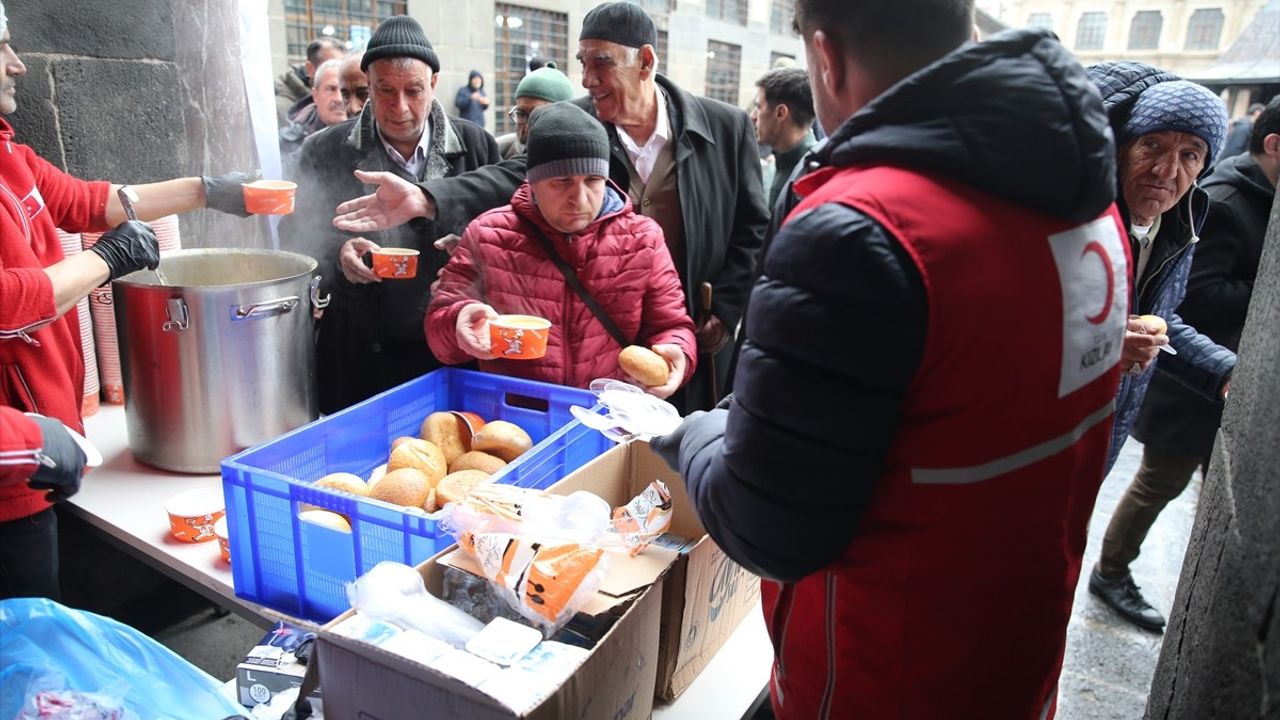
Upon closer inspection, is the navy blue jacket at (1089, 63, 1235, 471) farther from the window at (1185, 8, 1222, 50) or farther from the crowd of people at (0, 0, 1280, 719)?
the window at (1185, 8, 1222, 50)

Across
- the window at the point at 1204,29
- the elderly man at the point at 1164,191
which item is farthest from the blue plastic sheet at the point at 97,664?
the window at the point at 1204,29

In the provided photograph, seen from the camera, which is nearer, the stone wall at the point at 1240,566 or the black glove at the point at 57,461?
the stone wall at the point at 1240,566

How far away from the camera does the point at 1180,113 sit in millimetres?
2133

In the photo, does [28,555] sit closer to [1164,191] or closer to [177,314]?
[177,314]

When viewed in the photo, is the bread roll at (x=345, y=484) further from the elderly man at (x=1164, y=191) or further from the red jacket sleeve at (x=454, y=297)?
the elderly man at (x=1164, y=191)

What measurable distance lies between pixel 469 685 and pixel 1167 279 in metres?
2.33

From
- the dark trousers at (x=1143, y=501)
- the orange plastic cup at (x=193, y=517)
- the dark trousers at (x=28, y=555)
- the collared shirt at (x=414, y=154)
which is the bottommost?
the dark trousers at (x=1143, y=501)

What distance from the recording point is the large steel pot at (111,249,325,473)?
2045 mm

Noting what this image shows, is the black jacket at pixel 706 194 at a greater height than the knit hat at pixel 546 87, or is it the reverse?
the knit hat at pixel 546 87

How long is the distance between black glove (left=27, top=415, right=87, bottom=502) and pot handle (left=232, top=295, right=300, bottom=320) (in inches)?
26.9

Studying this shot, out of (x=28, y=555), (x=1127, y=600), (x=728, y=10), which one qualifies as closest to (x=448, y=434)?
(x=28, y=555)

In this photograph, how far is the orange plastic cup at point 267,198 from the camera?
233 centimetres

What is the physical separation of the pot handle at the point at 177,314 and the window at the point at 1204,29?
5089 centimetres

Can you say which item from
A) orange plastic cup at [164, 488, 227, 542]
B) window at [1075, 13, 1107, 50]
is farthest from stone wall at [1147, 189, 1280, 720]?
window at [1075, 13, 1107, 50]
